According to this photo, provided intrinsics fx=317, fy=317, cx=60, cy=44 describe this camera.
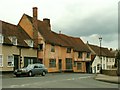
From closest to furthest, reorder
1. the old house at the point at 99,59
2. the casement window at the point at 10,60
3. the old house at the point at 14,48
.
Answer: the old house at the point at 14,48 < the casement window at the point at 10,60 < the old house at the point at 99,59

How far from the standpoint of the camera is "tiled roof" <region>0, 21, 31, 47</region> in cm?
4621

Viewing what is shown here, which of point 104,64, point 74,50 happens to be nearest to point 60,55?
point 74,50

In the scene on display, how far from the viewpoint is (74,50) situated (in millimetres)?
71875

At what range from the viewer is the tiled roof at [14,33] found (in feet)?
152

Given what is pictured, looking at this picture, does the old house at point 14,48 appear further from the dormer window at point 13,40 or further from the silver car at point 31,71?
the silver car at point 31,71

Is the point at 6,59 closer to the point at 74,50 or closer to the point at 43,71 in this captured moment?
the point at 43,71

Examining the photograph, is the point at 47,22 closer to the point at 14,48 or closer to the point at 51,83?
the point at 14,48

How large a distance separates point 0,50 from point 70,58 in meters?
27.1

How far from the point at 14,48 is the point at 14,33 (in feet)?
15.6

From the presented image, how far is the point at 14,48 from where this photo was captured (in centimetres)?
4641

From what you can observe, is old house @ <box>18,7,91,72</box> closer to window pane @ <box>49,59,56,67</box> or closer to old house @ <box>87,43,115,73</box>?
window pane @ <box>49,59,56,67</box>

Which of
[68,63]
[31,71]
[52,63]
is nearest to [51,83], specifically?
[31,71]

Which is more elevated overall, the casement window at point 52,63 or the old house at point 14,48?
the old house at point 14,48

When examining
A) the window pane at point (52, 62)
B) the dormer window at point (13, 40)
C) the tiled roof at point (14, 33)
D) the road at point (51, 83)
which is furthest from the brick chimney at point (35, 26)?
the road at point (51, 83)
